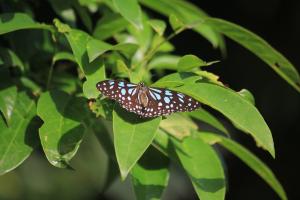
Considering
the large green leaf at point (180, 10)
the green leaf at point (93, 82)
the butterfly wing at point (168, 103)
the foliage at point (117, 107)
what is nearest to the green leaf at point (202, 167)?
the foliage at point (117, 107)

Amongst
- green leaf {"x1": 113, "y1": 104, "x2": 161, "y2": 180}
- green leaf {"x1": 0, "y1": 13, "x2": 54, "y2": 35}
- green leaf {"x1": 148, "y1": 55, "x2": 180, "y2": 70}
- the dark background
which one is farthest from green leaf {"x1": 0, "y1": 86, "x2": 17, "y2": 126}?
the dark background

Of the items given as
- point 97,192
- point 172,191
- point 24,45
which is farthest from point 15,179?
point 24,45

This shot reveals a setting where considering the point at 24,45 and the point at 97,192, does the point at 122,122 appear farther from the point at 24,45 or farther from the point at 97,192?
the point at 97,192

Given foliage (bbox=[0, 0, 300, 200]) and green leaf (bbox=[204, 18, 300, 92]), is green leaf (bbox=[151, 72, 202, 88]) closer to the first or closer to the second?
foliage (bbox=[0, 0, 300, 200])

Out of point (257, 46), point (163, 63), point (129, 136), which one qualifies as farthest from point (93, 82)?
point (163, 63)

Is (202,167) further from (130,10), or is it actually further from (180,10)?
(180,10)

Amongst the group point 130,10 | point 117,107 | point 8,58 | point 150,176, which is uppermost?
point 130,10
